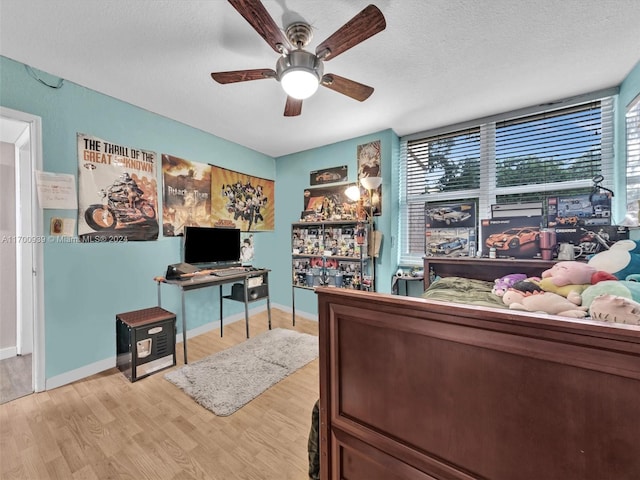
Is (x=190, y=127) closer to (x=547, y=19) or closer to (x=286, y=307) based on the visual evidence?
(x=286, y=307)

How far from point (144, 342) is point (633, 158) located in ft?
13.5

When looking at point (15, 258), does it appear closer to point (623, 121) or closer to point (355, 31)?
point (355, 31)

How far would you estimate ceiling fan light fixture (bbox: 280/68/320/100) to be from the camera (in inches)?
58.2

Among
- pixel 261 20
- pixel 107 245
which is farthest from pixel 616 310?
pixel 107 245

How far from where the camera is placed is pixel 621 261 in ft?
4.48

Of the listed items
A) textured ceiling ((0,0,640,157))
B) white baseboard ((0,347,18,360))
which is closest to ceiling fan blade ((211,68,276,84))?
textured ceiling ((0,0,640,157))

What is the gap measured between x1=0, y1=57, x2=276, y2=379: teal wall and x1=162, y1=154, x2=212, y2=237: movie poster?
10 centimetres

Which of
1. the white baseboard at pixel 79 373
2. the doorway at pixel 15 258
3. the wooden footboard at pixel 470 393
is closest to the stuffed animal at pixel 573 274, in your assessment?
the wooden footboard at pixel 470 393

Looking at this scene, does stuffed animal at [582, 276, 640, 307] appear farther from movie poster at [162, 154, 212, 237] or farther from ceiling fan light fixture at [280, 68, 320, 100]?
movie poster at [162, 154, 212, 237]

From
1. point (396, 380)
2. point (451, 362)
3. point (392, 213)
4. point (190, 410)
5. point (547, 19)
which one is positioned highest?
point (547, 19)

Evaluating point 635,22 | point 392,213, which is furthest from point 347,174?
point 635,22

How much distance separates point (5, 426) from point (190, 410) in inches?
41.8

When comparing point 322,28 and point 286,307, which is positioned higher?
point 322,28

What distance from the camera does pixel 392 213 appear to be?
3109 mm
